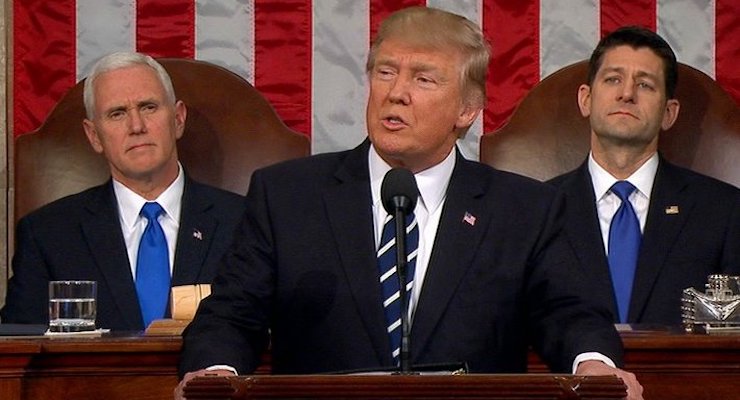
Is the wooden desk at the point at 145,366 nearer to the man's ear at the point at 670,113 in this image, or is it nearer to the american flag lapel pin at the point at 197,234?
the american flag lapel pin at the point at 197,234

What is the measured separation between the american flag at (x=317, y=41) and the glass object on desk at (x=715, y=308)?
1.80 m

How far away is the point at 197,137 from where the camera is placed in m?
5.11

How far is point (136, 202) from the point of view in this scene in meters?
4.71

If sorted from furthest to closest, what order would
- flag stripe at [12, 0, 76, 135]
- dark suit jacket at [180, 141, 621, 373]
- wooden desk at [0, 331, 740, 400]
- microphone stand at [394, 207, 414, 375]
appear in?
flag stripe at [12, 0, 76, 135], wooden desk at [0, 331, 740, 400], dark suit jacket at [180, 141, 621, 373], microphone stand at [394, 207, 414, 375]

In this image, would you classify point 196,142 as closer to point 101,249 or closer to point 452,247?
point 101,249

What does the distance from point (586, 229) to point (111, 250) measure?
1442 mm

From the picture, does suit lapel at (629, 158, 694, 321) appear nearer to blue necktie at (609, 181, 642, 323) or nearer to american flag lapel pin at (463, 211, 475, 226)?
blue necktie at (609, 181, 642, 323)

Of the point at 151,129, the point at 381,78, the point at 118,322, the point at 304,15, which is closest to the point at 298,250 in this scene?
the point at 381,78

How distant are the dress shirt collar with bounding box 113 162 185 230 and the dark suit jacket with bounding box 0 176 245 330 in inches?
1.1

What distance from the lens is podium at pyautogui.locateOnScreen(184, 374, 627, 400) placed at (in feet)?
7.78

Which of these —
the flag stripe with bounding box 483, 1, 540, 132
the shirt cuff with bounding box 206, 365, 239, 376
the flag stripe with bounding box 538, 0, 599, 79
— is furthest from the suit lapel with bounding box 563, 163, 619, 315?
the shirt cuff with bounding box 206, 365, 239, 376

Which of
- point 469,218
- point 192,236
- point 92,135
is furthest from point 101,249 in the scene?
point 469,218

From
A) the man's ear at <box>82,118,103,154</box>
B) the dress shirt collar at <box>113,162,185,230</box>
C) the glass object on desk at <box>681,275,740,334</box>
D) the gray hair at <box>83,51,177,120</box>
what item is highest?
the gray hair at <box>83,51,177,120</box>

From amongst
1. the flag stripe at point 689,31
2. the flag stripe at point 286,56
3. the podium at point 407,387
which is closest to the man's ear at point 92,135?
the flag stripe at point 286,56
